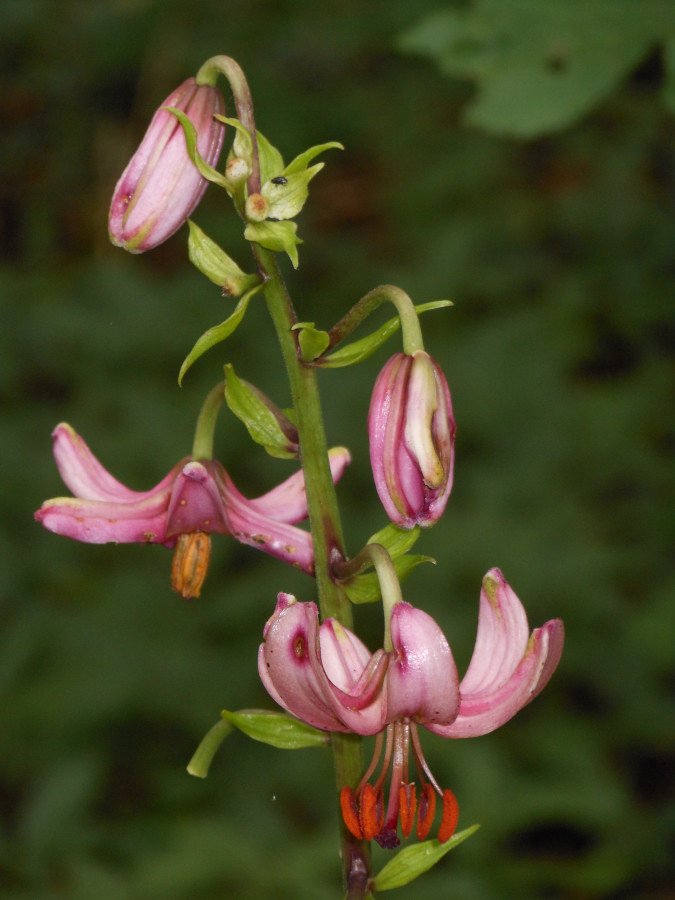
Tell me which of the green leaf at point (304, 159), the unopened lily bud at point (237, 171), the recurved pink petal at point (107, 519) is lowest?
the recurved pink petal at point (107, 519)

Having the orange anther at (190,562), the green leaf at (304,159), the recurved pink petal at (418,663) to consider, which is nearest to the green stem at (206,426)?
the orange anther at (190,562)

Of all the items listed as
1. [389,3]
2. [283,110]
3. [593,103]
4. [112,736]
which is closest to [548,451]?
[112,736]

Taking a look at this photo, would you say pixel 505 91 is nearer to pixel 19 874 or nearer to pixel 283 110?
pixel 19 874

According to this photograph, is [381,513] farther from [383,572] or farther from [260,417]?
[383,572]

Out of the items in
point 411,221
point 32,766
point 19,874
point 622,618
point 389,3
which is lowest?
point 19,874

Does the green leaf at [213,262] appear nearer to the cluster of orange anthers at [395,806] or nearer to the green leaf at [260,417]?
the green leaf at [260,417]

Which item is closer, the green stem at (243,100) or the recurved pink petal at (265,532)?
the green stem at (243,100)

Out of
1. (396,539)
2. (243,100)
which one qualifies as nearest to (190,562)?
(396,539)

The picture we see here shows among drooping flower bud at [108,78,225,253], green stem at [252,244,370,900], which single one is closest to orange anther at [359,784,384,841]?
green stem at [252,244,370,900]
